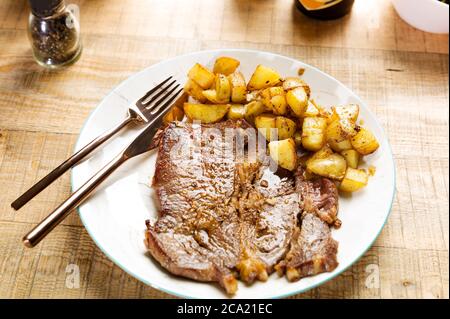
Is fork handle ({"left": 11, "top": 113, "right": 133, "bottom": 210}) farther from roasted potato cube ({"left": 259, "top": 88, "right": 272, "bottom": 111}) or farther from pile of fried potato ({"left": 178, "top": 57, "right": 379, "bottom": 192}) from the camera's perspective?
roasted potato cube ({"left": 259, "top": 88, "right": 272, "bottom": 111})

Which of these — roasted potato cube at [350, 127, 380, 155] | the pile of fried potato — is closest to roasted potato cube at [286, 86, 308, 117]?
the pile of fried potato

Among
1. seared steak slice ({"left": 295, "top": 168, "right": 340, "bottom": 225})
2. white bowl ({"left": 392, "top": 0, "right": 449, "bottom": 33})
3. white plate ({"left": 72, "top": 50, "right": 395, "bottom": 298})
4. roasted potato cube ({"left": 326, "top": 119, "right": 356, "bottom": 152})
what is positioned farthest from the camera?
white bowl ({"left": 392, "top": 0, "right": 449, "bottom": 33})

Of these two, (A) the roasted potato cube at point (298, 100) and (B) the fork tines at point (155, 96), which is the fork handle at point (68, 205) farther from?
(A) the roasted potato cube at point (298, 100)

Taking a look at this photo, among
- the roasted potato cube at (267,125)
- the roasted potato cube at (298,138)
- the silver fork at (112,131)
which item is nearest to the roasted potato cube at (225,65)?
the silver fork at (112,131)

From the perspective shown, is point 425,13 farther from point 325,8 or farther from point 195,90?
point 195,90

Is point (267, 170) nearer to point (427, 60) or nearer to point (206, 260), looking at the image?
point (206, 260)

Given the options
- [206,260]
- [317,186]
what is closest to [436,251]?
[317,186]
